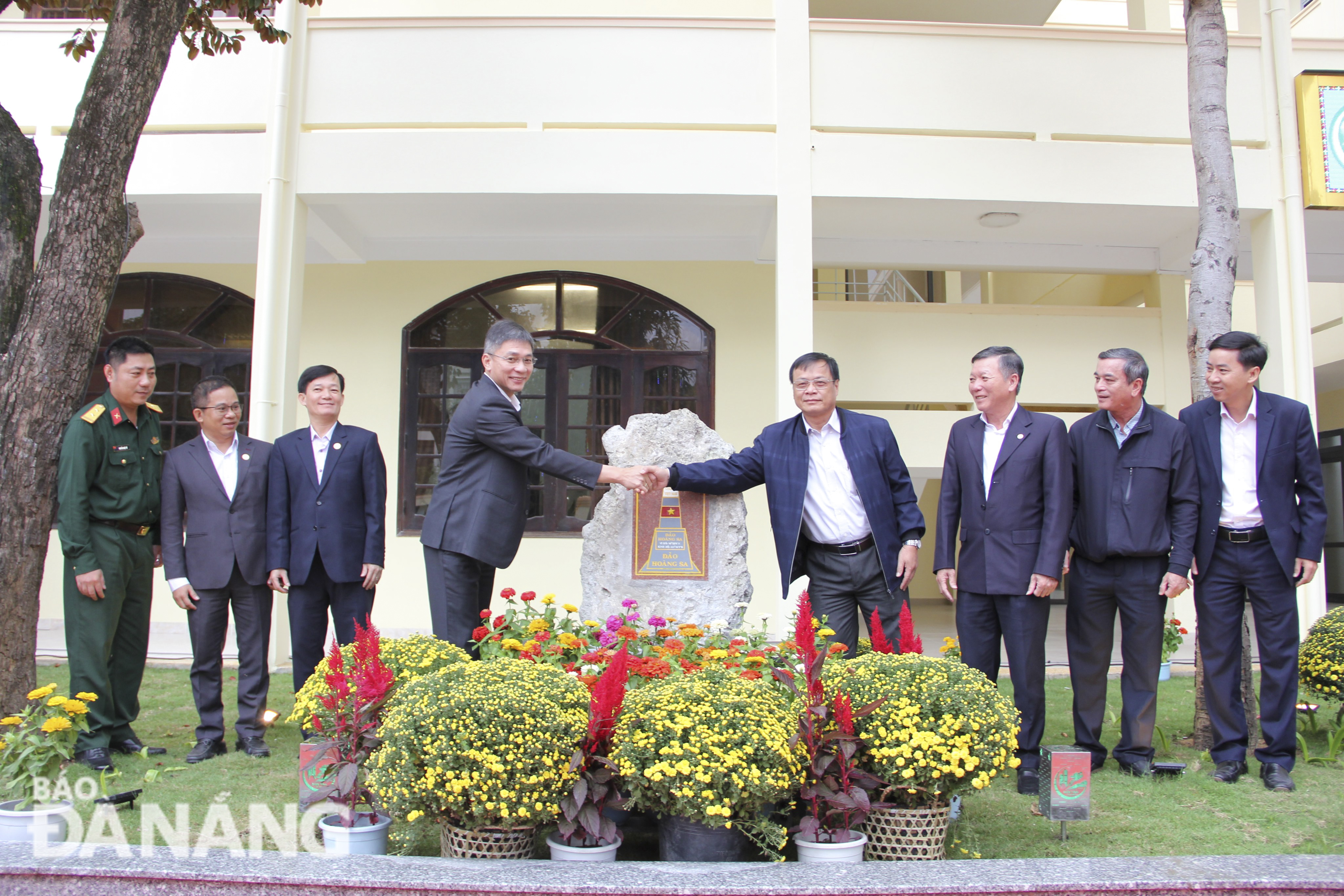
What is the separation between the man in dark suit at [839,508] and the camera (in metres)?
3.97

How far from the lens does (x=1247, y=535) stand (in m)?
3.78

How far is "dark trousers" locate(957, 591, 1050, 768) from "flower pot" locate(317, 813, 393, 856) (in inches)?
93.2

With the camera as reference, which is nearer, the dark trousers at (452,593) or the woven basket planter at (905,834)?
the woven basket planter at (905,834)

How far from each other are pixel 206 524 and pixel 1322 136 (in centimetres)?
770

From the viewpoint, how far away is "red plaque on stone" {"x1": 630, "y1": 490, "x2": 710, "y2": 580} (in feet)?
14.2

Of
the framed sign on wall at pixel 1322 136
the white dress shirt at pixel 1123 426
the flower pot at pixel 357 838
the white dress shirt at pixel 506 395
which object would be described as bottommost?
the flower pot at pixel 357 838

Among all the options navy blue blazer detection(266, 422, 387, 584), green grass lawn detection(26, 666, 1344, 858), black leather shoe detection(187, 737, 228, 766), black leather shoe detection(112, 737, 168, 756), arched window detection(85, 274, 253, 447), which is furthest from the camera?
arched window detection(85, 274, 253, 447)

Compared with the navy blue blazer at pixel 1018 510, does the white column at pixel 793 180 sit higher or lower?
higher

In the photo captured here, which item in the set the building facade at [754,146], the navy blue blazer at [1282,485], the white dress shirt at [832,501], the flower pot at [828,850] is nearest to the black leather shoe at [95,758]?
the building facade at [754,146]

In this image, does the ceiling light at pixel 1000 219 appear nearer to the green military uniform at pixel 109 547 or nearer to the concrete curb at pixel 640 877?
the concrete curb at pixel 640 877

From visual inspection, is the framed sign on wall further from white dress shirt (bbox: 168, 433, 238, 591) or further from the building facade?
white dress shirt (bbox: 168, 433, 238, 591)

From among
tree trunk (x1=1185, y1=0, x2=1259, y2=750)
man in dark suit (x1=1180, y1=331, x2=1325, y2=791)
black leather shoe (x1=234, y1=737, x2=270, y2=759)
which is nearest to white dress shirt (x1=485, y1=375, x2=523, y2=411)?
black leather shoe (x1=234, y1=737, x2=270, y2=759)

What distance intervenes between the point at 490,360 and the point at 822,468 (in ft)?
5.00

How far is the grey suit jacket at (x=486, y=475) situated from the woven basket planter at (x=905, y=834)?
1.87 metres
